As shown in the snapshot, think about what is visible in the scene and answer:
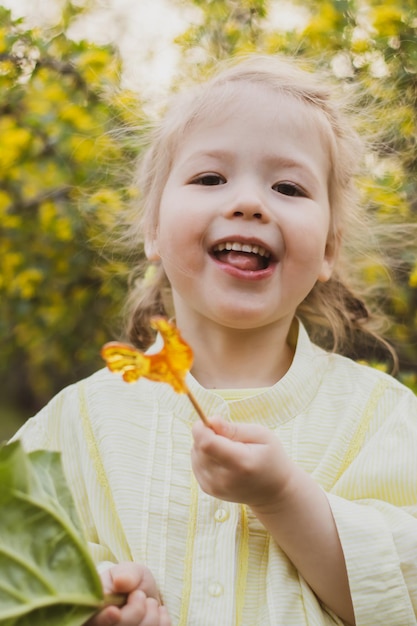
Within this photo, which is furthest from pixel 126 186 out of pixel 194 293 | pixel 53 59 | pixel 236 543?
pixel 236 543

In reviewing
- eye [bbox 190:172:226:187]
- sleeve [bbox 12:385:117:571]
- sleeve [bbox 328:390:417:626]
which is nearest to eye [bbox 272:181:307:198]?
eye [bbox 190:172:226:187]

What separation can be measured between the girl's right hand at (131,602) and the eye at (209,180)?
0.72 metres

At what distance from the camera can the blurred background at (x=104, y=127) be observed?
223 centimetres

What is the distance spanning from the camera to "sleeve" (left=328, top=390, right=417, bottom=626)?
1.32 m

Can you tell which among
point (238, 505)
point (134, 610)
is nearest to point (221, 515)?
Result: point (238, 505)

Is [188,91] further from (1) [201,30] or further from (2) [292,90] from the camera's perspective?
(1) [201,30]

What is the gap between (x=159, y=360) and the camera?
1011mm

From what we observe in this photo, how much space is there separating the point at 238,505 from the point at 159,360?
0.51m

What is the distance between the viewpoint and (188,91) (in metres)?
1.77

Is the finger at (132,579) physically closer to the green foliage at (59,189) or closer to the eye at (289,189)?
the eye at (289,189)

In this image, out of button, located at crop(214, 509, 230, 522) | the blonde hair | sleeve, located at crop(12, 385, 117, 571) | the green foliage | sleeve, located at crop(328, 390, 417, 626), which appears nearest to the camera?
sleeve, located at crop(328, 390, 417, 626)

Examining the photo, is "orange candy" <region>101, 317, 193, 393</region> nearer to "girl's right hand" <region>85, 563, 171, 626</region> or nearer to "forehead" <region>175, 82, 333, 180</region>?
"girl's right hand" <region>85, 563, 171, 626</region>

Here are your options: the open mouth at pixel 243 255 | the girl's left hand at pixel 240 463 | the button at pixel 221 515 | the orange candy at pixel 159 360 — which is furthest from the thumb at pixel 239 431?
the open mouth at pixel 243 255

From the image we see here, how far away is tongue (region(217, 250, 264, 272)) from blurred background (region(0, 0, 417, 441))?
0.65 meters
